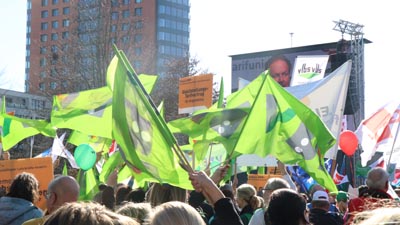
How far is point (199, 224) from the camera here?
2.82 meters

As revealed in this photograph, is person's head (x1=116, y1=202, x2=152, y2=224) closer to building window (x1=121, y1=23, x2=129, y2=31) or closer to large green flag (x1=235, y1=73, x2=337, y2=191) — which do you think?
large green flag (x1=235, y1=73, x2=337, y2=191)

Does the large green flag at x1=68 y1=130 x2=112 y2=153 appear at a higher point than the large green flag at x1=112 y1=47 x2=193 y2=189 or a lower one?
lower

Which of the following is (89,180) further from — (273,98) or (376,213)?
(376,213)

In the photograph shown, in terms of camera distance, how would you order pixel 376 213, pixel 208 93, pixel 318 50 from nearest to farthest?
pixel 376 213, pixel 208 93, pixel 318 50

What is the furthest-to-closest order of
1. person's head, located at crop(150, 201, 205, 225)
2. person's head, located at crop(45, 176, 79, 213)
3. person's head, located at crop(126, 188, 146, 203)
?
person's head, located at crop(126, 188, 146, 203)
person's head, located at crop(45, 176, 79, 213)
person's head, located at crop(150, 201, 205, 225)

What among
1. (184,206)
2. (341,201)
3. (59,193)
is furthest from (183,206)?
(341,201)

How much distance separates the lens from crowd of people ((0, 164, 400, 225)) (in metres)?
2.03

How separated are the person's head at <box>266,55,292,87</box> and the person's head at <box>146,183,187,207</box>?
2846cm

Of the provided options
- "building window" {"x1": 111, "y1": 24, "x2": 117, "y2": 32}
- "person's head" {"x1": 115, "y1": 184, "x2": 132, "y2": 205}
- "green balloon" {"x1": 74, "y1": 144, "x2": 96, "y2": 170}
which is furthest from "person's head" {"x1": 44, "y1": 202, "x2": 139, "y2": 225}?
"building window" {"x1": 111, "y1": 24, "x2": 117, "y2": 32}

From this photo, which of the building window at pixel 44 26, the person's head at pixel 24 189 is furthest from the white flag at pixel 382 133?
the building window at pixel 44 26

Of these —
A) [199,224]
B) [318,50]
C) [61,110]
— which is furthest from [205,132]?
[318,50]

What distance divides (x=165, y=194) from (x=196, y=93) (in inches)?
318

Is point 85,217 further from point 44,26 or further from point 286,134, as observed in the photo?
point 44,26

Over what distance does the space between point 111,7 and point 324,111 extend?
83.9ft
